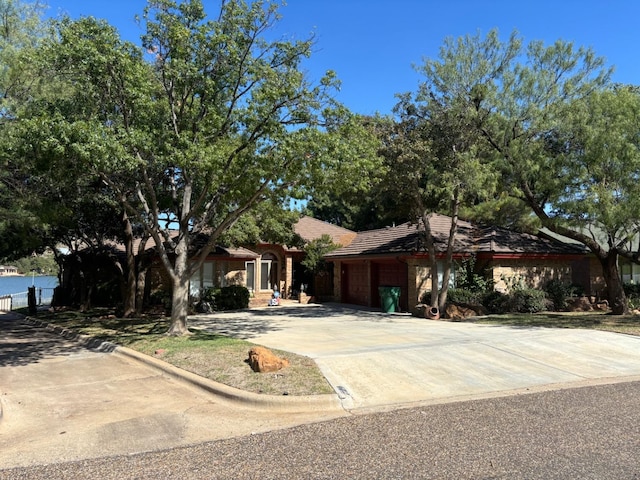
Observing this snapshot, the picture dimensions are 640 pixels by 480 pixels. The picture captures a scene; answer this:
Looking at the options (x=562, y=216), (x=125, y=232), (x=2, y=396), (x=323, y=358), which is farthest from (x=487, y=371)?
(x=125, y=232)

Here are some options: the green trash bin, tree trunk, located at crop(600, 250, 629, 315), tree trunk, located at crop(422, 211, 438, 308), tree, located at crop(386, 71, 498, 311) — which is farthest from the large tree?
tree trunk, located at crop(600, 250, 629, 315)

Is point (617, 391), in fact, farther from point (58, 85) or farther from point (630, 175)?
point (58, 85)

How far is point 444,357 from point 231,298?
15.1m

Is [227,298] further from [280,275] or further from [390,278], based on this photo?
[390,278]

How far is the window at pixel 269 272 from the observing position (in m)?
28.5

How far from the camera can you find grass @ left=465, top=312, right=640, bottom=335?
47.4 ft

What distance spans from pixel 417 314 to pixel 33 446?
1511 centimetres

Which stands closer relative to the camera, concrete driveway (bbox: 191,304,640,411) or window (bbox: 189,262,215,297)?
concrete driveway (bbox: 191,304,640,411)

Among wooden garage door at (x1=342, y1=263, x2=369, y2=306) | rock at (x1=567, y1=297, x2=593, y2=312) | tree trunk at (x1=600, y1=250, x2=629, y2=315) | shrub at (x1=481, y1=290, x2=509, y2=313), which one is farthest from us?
wooden garage door at (x1=342, y1=263, x2=369, y2=306)

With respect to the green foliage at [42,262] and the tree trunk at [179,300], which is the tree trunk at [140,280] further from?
Answer: the green foliage at [42,262]

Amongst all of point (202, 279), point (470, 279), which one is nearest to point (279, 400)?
point (470, 279)

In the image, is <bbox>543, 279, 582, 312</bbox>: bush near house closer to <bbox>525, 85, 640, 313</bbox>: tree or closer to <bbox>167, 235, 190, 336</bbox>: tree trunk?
A: <bbox>525, 85, 640, 313</bbox>: tree

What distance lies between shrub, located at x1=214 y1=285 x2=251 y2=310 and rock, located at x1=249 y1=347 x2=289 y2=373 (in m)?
14.7

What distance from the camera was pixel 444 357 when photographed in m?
10.1
